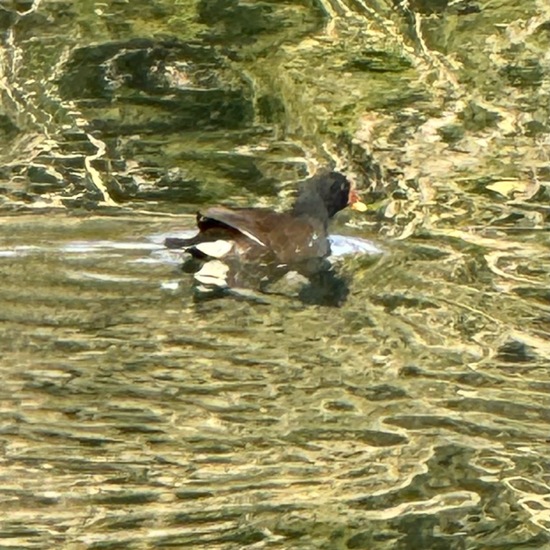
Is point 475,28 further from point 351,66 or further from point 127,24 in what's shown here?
point 127,24

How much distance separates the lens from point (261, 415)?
657 cm

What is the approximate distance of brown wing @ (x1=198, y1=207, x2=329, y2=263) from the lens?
8828 millimetres

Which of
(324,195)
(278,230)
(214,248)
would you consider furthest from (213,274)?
(324,195)

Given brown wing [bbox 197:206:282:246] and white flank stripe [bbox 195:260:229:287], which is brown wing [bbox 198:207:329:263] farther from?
white flank stripe [bbox 195:260:229:287]

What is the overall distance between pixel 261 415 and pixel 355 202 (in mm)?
3980

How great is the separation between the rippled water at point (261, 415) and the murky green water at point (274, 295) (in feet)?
0.05

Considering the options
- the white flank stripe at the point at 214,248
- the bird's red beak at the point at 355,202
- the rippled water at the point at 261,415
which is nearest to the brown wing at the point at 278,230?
the white flank stripe at the point at 214,248

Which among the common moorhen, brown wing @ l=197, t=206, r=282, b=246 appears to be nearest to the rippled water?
the common moorhen

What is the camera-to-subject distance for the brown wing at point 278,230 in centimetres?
883

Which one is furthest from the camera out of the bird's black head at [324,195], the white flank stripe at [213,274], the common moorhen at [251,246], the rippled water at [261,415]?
the bird's black head at [324,195]

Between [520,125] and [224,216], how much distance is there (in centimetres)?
423

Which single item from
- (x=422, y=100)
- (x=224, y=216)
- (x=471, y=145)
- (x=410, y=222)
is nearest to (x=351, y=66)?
(x=422, y=100)

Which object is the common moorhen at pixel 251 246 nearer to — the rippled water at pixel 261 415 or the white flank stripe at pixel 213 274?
the white flank stripe at pixel 213 274

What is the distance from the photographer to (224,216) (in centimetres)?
877
